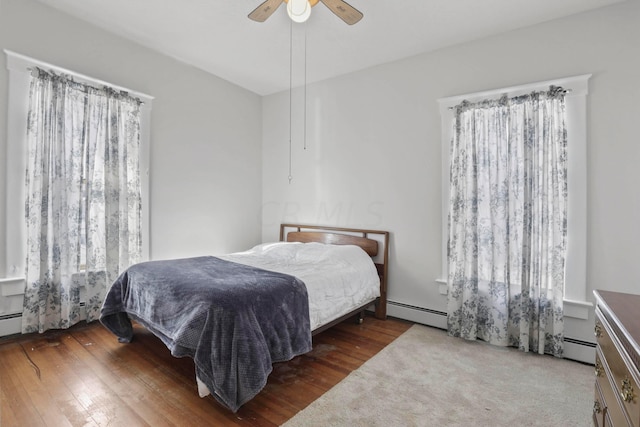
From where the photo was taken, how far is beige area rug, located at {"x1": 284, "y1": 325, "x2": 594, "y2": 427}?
73.9 inches

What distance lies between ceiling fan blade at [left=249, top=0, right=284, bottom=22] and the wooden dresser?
249 centimetres

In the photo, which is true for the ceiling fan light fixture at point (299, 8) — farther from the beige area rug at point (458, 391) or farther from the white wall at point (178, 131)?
the beige area rug at point (458, 391)

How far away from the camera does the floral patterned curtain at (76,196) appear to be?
2.70 metres

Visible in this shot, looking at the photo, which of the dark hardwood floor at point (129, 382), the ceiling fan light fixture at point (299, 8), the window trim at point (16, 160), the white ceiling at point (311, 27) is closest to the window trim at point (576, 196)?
the white ceiling at point (311, 27)

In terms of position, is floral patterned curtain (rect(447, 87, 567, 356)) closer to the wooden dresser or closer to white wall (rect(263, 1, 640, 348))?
white wall (rect(263, 1, 640, 348))

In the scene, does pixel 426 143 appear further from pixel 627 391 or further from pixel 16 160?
pixel 16 160

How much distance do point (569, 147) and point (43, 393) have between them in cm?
425

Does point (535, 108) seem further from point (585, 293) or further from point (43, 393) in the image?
point (43, 393)

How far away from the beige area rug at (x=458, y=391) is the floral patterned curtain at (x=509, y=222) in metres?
0.26

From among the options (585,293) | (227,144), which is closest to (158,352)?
(227,144)

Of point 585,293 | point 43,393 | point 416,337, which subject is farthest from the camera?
point 416,337

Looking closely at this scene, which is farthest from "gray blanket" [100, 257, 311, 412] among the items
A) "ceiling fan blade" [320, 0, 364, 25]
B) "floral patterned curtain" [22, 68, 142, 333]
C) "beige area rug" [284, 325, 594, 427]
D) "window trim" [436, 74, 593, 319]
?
"window trim" [436, 74, 593, 319]

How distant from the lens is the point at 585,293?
2.60 metres

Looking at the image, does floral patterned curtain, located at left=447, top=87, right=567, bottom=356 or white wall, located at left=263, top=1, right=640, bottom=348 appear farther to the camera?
floral patterned curtain, located at left=447, top=87, right=567, bottom=356
